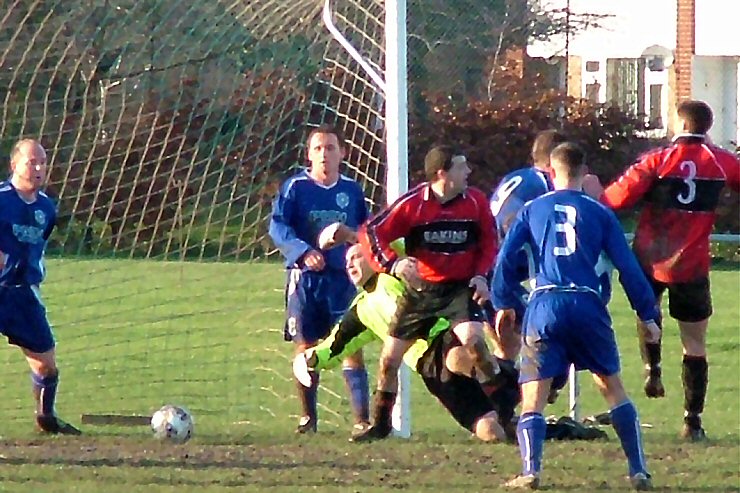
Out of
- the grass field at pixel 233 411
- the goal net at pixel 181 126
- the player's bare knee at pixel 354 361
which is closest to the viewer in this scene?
the grass field at pixel 233 411

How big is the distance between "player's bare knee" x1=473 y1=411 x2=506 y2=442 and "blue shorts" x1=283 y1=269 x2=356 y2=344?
99 centimetres

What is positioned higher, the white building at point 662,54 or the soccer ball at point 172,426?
the white building at point 662,54

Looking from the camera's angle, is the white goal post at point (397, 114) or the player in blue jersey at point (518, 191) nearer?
the white goal post at point (397, 114)

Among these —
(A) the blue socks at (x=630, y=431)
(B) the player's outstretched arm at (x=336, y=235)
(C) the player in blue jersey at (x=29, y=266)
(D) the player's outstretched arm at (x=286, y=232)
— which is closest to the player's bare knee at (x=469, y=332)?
(B) the player's outstretched arm at (x=336, y=235)

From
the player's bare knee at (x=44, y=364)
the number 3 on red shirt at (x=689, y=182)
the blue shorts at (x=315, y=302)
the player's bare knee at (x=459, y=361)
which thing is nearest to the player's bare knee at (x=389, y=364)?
the player's bare knee at (x=459, y=361)

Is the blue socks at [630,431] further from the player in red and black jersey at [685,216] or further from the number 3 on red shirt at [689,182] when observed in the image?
the number 3 on red shirt at [689,182]

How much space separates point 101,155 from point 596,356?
Result: 4.42 m

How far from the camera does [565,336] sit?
22.3 ft

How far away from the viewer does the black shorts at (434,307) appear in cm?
787

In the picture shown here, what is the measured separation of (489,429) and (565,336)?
5.20 ft

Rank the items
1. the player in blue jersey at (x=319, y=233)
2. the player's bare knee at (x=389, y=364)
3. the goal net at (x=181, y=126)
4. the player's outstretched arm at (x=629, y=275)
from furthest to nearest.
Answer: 1. the goal net at (x=181, y=126)
2. the player in blue jersey at (x=319, y=233)
3. the player's bare knee at (x=389, y=364)
4. the player's outstretched arm at (x=629, y=275)

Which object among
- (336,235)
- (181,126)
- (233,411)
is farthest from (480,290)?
(181,126)

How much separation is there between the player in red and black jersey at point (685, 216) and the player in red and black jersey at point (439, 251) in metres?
0.85

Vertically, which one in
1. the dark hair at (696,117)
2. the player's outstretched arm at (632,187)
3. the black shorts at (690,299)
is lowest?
the black shorts at (690,299)
